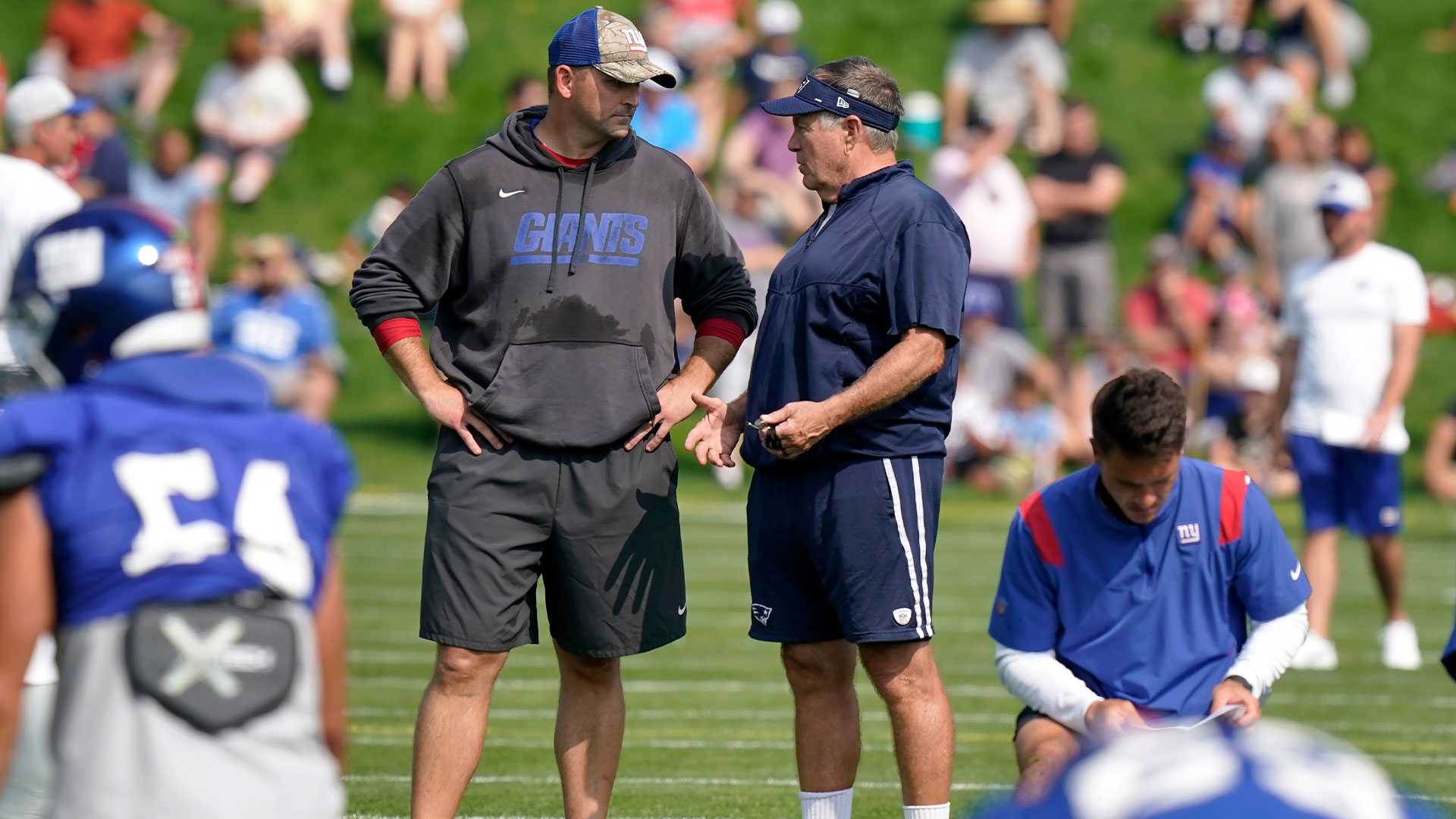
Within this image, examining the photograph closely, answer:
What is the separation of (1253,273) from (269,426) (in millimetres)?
16201

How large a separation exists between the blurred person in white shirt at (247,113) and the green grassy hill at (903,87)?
0.43 metres

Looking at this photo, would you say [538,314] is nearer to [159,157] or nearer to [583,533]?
[583,533]

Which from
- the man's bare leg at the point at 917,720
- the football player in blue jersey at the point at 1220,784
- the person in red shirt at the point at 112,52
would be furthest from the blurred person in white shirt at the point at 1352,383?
the person in red shirt at the point at 112,52

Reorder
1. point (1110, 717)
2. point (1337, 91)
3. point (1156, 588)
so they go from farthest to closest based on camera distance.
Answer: point (1337, 91) → point (1156, 588) → point (1110, 717)

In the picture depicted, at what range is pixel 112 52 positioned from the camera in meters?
19.7

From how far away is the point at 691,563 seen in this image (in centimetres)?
1223

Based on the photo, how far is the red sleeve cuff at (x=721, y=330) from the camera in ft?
19.5

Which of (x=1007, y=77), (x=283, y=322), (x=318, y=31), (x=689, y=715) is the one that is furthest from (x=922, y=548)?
(x=318, y=31)

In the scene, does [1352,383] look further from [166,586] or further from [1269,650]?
[166,586]

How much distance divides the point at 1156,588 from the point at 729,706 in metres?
3.80

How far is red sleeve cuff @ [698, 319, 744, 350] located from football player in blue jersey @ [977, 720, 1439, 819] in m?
4.02

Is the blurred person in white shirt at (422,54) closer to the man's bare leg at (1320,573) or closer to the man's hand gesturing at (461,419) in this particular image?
the man's bare leg at (1320,573)

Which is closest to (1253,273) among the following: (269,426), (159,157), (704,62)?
(704,62)

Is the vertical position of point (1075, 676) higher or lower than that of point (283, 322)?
higher
